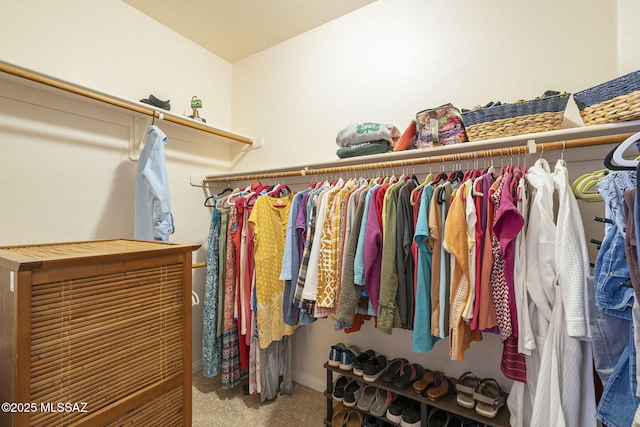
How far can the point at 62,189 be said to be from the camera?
162cm

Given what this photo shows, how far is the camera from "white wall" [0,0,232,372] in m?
1.47

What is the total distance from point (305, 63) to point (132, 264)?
1.93m

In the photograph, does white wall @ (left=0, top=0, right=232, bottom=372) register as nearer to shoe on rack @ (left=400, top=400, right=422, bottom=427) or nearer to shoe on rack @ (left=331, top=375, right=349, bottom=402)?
shoe on rack @ (left=331, top=375, right=349, bottom=402)

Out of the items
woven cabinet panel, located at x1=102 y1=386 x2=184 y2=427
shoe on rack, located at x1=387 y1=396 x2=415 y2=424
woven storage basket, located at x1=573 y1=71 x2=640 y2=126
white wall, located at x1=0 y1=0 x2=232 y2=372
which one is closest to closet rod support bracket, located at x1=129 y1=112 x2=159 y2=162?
white wall, located at x1=0 y1=0 x2=232 y2=372

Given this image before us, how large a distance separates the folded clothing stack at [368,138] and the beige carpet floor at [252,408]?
1.66 metres

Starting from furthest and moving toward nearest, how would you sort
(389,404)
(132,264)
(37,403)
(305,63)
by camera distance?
(305,63), (389,404), (132,264), (37,403)

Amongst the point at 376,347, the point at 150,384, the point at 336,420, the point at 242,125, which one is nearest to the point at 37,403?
the point at 150,384

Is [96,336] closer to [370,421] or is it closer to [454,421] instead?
[370,421]

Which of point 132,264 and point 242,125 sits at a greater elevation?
point 242,125

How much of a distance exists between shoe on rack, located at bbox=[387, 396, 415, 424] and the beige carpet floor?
0.50m

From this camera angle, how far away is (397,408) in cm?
150

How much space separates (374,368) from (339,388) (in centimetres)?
30

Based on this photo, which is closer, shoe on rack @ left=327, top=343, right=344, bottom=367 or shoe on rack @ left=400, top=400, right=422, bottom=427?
shoe on rack @ left=400, top=400, right=422, bottom=427

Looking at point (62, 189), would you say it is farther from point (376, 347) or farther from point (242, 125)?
point (376, 347)
